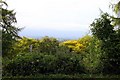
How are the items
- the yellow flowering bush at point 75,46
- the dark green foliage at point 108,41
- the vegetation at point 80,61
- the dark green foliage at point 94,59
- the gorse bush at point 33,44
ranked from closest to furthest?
the vegetation at point 80,61 < the dark green foliage at point 94,59 < the dark green foliage at point 108,41 < the gorse bush at point 33,44 < the yellow flowering bush at point 75,46

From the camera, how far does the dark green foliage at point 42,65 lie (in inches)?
529

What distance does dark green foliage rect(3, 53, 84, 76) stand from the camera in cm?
1345

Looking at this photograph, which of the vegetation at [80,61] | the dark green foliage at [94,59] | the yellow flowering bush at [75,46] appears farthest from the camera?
the yellow flowering bush at [75,46]

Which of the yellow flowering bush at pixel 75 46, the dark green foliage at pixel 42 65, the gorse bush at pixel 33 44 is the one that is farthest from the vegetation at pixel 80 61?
the yellow flowering bush at pixel 75 46

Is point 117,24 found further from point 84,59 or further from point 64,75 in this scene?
point 64,75

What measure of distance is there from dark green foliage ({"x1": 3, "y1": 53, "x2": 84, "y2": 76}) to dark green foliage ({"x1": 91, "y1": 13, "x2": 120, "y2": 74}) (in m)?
1.32

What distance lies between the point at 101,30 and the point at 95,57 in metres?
1.25

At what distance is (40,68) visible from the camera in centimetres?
1364

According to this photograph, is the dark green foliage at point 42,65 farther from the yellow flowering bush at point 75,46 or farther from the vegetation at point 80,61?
the yellow flowering bush at point 75,46

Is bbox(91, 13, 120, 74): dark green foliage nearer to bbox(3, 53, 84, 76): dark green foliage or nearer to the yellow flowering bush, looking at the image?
bbox(3, 53, 84, 76): dark green foliage

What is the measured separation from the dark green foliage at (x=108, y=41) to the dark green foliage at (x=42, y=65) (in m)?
1.32

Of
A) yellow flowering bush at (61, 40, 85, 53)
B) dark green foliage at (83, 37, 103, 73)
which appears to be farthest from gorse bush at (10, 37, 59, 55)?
dark green foliage at (83, 37, 103, 73)

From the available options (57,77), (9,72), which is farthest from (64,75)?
(9,72)

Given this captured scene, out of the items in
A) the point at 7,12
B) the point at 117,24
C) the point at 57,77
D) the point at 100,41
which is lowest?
the point at 57,77
